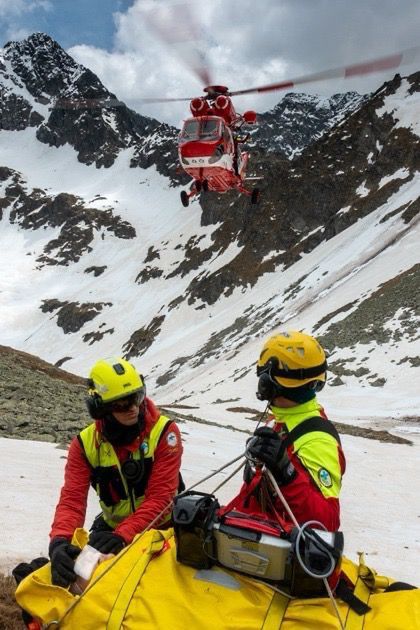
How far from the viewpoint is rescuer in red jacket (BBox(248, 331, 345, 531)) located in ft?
11.3

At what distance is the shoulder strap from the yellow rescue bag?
0.85 metres

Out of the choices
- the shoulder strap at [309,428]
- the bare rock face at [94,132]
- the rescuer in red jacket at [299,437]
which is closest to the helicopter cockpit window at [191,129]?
the rescuer in red jacket at [299,437]

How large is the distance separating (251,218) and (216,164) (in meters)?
70.6

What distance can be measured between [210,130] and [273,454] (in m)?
20.0

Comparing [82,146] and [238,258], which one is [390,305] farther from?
[82,146]

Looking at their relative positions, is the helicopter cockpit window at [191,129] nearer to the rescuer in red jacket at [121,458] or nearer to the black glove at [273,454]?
the rescuer in red jacket at [121,458]

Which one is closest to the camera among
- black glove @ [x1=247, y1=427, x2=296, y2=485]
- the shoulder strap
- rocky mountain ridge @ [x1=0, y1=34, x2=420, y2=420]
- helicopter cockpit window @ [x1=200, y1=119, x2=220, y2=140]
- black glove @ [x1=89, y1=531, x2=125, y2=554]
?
black glove @ [x1=247, y1=427, x2=296, y2=485]

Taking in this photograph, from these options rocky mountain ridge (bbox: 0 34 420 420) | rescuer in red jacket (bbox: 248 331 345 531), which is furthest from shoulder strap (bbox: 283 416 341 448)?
rocky mountain ridge (bbox: 0 34 420 420)

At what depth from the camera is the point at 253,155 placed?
388 feet

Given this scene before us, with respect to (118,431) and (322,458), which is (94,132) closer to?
(118,431)

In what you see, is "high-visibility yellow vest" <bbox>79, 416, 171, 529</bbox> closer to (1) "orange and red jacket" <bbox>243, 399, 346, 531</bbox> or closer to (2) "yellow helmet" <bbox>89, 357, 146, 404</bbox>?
(2) "yellow helmet" <bbox>89, 357, 146, 404</bbox>

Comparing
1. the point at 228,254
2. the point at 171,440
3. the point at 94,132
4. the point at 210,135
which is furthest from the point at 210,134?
the point at 94,132

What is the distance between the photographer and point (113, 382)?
4.64 metres

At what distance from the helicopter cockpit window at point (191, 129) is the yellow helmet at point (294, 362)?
748 inches
